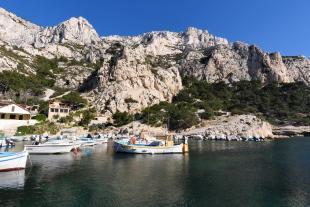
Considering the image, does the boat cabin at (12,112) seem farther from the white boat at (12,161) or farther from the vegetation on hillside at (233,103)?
the white boat at (12,161)

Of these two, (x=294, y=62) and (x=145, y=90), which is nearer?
(x=145, y=90)

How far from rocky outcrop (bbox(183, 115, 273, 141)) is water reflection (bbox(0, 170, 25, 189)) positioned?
7085 centimetres

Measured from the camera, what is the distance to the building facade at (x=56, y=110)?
105438mm

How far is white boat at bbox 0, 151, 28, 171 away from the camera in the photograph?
1420 inches

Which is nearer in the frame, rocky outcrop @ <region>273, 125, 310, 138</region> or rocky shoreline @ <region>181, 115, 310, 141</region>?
rocky shoreline @ <region>181, 115, 310, 141</region>

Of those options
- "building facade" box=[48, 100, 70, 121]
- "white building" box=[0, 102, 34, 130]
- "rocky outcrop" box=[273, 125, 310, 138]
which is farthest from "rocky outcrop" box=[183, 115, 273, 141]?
"white building" box=[0, 102, 34, 130]

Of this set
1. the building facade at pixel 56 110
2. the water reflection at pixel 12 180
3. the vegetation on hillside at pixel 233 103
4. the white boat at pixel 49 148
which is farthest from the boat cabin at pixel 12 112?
Result: the water reflection at pixel 12 180

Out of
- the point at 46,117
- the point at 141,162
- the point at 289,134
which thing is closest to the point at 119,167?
the point at 141,162

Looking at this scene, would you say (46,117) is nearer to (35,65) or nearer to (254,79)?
(35,65)

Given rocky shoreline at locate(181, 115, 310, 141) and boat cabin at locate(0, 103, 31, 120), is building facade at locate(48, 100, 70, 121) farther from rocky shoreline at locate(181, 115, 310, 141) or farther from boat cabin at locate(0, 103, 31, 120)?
rocky shoreline at locate(181, 115, 310, 141)

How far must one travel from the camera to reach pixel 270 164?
47.7 meters

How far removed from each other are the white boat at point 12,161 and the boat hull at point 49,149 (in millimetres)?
16315

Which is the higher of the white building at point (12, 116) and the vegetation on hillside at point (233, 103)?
the vegetation on hillside at point (233, 103)

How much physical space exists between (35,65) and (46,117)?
72504 millimetres
